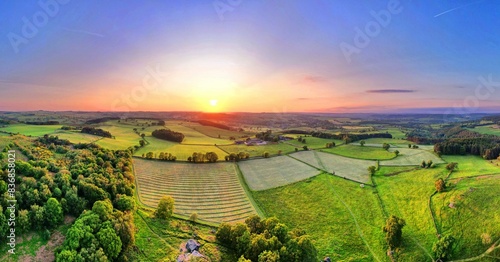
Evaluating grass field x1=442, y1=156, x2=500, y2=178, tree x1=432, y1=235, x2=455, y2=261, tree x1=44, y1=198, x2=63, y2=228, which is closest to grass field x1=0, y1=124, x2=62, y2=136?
tree x1=44, y1=198, x2=63, y2=228

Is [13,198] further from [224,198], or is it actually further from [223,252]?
[224,198]

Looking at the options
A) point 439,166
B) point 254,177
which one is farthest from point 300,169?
point 439,166

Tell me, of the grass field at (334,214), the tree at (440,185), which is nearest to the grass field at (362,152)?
the grass field at (334,214)

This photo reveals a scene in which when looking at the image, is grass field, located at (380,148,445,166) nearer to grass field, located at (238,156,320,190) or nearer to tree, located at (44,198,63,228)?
grass field, located at (238,156,320,190)

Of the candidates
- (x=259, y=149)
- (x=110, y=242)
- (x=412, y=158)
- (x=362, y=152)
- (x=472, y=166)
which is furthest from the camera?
(x=259, y=149)

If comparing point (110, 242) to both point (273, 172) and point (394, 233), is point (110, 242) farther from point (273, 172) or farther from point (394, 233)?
point (273, 172)

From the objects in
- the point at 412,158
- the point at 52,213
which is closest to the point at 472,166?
the point at 412,158

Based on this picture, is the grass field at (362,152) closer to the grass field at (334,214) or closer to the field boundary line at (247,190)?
the grass field at (334,214)
